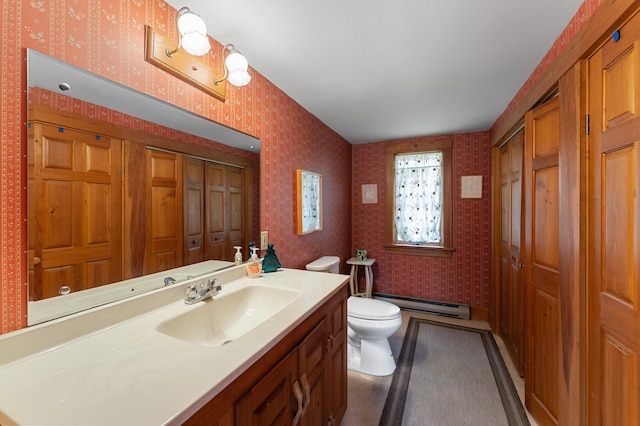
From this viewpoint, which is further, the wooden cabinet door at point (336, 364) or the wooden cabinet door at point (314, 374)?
the wooden cabinet door at point (336, 364)

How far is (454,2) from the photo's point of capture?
1.18 m

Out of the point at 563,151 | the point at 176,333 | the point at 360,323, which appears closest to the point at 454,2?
the point at 563,151

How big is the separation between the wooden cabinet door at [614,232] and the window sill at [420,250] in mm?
2058

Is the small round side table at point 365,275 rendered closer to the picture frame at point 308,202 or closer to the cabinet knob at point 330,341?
the picture frame at point 308,202

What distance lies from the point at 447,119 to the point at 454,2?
164 centimetres

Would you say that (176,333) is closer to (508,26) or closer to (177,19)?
(177,19)

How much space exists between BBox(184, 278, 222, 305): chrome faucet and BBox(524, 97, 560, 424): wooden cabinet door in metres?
1.80

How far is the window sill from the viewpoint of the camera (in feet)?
10.4

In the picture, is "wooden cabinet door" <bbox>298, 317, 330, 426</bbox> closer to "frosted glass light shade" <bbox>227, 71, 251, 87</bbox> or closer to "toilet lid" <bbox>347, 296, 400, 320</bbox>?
"toilet lid" <bbox>347, 296, 400, 320</bbox>

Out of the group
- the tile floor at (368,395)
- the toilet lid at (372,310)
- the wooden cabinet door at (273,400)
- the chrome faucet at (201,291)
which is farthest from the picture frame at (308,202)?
the wooden cabinet door at (273,400)

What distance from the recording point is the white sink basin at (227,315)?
105 centimetres

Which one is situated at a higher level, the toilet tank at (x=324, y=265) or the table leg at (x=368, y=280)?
the toilet tank at (x=324, y=265)

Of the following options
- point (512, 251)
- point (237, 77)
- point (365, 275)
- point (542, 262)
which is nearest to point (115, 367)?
point (237, 77)

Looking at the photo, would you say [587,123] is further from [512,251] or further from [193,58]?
[193,58]
